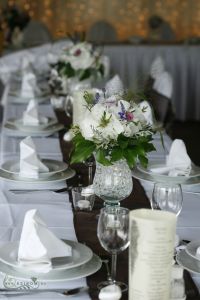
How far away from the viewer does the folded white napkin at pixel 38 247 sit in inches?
63.8

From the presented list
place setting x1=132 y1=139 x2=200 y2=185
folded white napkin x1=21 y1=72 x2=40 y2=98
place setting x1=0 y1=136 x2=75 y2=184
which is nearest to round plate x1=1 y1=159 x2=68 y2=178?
place setting x1=0 y1=136 x2=75 y2=184

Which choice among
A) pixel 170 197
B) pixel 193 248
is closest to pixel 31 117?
pixel 170 197

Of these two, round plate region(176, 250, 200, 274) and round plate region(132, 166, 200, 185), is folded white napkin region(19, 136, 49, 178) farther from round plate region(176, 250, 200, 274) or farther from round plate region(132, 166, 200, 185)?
round plate region(176, 250, 200, 274)

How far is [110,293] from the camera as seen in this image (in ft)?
4.95

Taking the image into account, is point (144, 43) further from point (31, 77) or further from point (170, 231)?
point (170, 231)

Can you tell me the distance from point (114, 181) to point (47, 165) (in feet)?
2.27

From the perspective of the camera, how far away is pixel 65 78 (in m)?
4.32

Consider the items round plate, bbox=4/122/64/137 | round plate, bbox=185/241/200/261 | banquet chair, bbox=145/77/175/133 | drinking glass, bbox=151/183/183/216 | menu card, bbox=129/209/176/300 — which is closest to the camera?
menu card, bbox=129/209/176/300

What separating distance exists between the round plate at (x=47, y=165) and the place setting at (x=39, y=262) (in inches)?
31.9

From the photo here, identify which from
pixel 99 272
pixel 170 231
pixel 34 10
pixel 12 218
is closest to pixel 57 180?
pixel 12 218

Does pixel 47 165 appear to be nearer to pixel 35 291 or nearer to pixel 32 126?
pixel 32 126

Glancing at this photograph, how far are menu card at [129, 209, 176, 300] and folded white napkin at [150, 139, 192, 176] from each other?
3.75ft

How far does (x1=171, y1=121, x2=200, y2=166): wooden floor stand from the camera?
6352 mm

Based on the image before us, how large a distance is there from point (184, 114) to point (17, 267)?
20.9 ft
